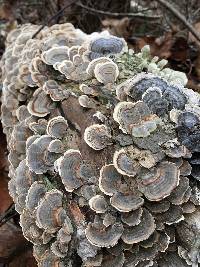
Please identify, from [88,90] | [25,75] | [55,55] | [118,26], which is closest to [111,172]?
[88,90]

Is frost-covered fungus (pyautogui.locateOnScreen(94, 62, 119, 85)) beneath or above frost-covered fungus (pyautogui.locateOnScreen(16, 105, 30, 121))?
above

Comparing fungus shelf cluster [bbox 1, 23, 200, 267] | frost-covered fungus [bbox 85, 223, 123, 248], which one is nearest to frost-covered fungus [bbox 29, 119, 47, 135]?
fungus shelf cluster [bbox 1, 23, 200, 267]

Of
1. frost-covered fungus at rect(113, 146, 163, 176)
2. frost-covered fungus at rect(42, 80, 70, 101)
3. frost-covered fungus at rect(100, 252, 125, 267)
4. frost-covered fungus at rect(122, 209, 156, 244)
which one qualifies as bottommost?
frost-covered fungus at rect(100, 252, 125, 267)

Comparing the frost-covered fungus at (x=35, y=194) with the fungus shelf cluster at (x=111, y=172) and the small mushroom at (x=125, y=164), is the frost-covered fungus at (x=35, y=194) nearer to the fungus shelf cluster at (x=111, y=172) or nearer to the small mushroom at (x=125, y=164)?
the fungus shelf cluster at (x=111, y=172)

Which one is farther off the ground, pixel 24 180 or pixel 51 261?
pixel 24 180

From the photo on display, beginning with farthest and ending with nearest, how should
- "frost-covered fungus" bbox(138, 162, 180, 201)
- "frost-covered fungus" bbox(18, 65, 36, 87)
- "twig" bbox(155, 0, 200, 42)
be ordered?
"twig" bbox(155, 0, 200, 42) < "frost-covered fungus" bbox(18, 65, 36, 87) < "frost-covered fungus" bbox(138, 162, 180, 201)

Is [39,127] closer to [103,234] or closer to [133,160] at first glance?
[133,160]

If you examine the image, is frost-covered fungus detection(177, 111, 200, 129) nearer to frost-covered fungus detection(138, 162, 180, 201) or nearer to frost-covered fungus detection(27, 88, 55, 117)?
frost-covered fungus detection(138, 162, 180, 201)

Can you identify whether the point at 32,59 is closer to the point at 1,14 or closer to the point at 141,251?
the point at 141,251
